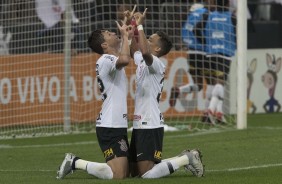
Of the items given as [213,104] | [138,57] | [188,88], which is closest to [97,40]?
[138,57]

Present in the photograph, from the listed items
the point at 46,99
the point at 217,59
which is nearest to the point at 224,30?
the point at 217,59

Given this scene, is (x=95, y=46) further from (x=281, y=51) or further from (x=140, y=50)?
(x=281, y=51)

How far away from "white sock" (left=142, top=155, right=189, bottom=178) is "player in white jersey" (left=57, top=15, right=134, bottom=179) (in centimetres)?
27

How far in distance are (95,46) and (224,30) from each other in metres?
6.96

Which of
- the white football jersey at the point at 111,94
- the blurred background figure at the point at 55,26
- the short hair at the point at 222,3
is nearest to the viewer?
the white football jersey at the point at 111,94

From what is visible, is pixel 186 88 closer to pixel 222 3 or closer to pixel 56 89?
pixel 222 3

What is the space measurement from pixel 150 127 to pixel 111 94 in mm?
538

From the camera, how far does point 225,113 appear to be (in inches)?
702

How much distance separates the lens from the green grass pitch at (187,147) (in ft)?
33.9

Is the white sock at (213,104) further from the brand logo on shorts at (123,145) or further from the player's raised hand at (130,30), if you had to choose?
the player's raised hand at (130,30)

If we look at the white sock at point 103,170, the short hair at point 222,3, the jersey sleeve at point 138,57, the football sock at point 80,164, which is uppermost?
the short hair at point 222,3

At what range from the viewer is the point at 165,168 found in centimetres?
1034

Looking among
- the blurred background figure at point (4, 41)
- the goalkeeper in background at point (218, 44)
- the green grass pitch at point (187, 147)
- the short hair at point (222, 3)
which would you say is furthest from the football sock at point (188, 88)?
the blurred background figure at point (4, 41)

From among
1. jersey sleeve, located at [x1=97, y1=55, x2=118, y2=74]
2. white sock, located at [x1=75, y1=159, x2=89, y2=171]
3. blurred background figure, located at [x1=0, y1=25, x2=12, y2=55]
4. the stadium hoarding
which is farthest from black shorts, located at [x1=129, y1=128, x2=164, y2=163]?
blurred background figure, located at [x1=0, y1=25, x2=12, y2=55]
